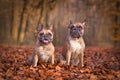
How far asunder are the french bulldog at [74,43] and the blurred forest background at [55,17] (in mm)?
5297

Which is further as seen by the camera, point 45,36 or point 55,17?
point 55,17

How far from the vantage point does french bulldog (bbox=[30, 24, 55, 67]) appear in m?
6.00

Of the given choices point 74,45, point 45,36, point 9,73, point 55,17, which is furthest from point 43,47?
point 55,17

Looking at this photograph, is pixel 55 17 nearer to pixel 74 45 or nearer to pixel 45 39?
pixel 74 45

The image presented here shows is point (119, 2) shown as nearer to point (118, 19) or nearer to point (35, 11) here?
point (118, 19)

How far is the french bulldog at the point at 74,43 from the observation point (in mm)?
6168

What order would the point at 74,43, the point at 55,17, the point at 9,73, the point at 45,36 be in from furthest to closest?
the point at 55,17, the point at 74,43, the point at 45,36, the point at 9,73

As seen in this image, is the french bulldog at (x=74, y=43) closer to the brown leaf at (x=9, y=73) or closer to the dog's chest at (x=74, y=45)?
the dog's chest at (x=74, y=45)

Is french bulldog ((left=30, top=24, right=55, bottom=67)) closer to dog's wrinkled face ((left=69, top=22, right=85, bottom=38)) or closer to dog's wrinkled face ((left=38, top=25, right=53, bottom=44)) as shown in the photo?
dog's wrinkled face ((left=38, top=25, right=53, bottom=44))

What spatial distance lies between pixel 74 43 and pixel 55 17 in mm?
7225

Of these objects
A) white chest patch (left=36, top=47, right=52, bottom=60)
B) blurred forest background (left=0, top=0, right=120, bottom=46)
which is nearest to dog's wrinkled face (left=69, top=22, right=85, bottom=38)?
white chest patch (left=36, top=47, right=52, bottom=60)

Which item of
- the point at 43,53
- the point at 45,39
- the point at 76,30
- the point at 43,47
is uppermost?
the point at 76,30

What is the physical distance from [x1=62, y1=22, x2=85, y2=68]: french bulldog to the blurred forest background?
5.30 meters

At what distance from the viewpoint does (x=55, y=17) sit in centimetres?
1339
